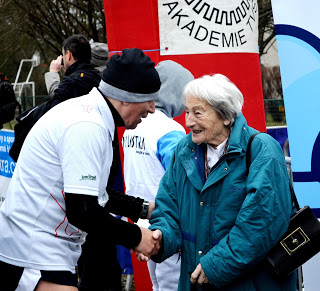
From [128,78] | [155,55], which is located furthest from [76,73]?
[128,78]

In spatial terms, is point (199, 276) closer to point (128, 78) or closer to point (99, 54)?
point (128, 78)

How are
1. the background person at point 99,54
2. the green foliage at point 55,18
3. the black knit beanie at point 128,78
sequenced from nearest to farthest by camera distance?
1. the black knit beanie at point 128,78
2. the background person at point 99,54
3. the green foliage at point 55,18

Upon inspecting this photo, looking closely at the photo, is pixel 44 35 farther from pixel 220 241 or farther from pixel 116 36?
pixel 220 241

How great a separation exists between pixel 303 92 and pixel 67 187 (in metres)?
1.83

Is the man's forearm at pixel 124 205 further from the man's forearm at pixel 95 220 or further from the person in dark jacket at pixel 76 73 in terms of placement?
the person in dark jacket at pixel 76 73

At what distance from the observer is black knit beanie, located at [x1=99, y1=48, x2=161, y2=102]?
313cm

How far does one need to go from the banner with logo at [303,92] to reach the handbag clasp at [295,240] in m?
0.97

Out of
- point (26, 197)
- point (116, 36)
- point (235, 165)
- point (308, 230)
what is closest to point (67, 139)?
point (26, 197)

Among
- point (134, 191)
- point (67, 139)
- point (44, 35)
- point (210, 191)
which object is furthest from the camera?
point (44, 35)

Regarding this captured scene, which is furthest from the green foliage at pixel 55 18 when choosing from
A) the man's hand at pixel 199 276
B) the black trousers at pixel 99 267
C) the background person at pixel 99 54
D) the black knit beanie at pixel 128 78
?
the man's hand at pixel 199 276

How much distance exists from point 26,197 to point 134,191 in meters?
1.42

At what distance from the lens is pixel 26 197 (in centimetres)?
304

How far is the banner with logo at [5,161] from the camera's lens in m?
6.68

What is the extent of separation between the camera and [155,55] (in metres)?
5.06
